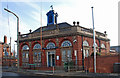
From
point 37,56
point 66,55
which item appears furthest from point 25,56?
point 66,55

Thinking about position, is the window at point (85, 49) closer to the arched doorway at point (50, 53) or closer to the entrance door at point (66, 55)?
the entrance door at point (66, 55)

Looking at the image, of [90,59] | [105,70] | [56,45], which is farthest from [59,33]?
[105,70]

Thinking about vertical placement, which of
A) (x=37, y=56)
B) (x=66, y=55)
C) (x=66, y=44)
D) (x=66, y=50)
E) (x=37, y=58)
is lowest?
(x=37, y=58)

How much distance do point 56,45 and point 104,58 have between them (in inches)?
446

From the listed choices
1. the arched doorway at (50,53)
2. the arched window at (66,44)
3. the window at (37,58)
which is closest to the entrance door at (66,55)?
the arched window at (66,44)

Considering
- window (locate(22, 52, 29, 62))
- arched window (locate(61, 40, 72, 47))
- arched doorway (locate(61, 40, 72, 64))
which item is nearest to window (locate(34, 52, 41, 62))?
window (locate(22, 52, 29, 62))

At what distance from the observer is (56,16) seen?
113 feet

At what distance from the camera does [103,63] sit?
19.0 m

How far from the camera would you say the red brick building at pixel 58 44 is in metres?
25.8

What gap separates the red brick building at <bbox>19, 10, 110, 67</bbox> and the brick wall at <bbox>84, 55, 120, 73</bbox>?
307 centimetres

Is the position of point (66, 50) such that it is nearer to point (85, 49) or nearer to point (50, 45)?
point (85, 49)

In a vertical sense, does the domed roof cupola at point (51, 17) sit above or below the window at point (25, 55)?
above

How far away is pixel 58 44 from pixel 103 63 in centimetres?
1090

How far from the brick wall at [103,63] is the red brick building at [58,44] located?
307 centimetres
